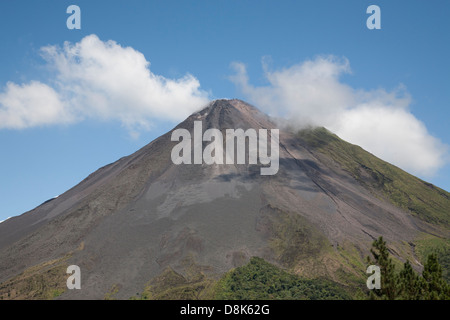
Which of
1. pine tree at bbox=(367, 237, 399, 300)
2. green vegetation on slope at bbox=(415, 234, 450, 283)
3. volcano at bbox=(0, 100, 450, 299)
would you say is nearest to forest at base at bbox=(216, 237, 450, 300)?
volcano at bbox=(0, 100, 450, 299)

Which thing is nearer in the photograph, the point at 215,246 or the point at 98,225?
the point at 215,246

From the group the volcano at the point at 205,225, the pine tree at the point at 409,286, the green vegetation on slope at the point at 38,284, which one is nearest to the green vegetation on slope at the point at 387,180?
the volcano at the point at 205,225

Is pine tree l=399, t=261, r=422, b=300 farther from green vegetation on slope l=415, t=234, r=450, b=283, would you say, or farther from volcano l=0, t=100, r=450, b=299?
green vegetation on slope l=415, t=234, r=450, b=283

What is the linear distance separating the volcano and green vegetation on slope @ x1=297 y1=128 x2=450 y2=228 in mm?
585

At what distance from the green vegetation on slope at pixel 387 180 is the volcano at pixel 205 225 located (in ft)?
1.92

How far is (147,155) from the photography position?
100 metres

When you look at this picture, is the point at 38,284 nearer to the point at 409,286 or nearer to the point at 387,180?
the point at 409,286

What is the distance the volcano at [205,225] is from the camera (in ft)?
201

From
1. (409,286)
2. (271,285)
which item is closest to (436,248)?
(271,285)
